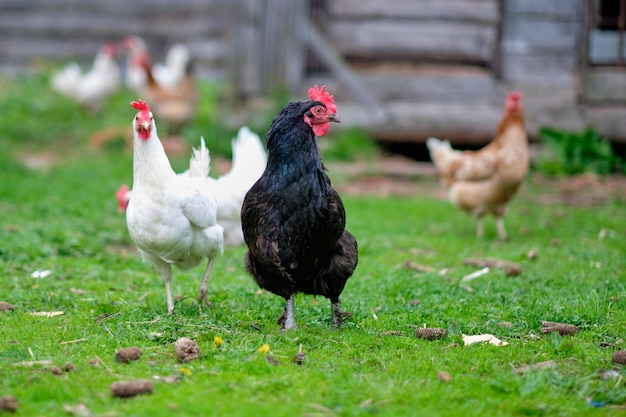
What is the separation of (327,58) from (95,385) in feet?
32.5

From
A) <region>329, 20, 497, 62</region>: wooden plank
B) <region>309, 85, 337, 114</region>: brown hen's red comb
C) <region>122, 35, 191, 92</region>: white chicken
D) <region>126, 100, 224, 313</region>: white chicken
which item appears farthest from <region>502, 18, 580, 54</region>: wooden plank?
<region>126, 100, 224, 313</region>: white chicken

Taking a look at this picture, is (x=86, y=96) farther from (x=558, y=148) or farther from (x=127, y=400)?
(x=127, y=400)

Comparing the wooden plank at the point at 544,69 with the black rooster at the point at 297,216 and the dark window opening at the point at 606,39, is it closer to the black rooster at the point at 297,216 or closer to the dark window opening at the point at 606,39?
the dark window opening at the point at 606,39

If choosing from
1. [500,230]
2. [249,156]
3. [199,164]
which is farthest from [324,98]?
[500,230]

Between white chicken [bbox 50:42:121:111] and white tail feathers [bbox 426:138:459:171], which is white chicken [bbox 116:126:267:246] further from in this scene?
white chicken [bbox 50:42:121:111]

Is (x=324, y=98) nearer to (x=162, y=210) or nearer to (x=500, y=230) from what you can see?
(x=162, y=210)

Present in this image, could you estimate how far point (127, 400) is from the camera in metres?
3.93

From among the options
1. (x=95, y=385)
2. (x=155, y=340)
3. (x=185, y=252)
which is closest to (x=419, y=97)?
(x=185, y=252)

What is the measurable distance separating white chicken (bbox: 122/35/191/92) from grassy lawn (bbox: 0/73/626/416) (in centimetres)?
647

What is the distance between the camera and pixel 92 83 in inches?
698

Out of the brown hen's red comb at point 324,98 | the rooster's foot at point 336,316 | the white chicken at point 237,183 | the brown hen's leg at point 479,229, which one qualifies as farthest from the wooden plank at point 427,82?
the rooster's foot at point 336,316

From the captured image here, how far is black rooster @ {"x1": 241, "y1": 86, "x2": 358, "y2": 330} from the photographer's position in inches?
202

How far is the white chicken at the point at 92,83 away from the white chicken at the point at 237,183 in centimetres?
1049

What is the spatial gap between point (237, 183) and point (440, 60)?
258 inches
